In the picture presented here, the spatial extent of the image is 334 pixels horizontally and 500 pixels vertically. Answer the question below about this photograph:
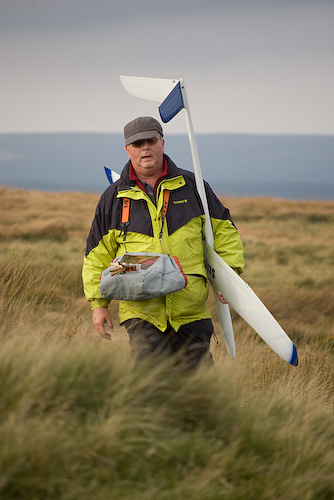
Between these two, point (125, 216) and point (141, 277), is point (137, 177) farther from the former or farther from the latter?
point (141, 277)

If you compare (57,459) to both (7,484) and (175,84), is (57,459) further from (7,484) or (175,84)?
(175,84)

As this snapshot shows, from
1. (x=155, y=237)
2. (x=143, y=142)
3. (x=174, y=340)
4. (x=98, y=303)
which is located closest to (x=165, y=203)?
(x=155, y=237)

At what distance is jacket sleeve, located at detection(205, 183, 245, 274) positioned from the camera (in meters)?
4.93

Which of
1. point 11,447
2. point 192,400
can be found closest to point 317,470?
point 192,400

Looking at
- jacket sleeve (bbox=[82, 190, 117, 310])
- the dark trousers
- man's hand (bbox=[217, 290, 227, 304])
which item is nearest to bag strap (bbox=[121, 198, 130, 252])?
jacket sleeve (bbox=[82, 190, 117, 310])

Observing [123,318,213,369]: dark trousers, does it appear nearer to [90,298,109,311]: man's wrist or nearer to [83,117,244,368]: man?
[83,117,244,368]: man

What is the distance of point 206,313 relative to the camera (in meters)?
4.81

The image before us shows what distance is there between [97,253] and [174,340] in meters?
0.92

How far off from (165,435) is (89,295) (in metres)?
1.86

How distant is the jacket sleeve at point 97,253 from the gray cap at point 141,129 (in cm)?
55

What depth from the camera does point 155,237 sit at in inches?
179

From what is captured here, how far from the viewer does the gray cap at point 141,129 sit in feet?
14.9

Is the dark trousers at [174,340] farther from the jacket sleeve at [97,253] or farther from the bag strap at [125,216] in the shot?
the bag strap at [125,216]

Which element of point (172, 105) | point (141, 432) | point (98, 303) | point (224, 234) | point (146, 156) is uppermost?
point (172, 105)
